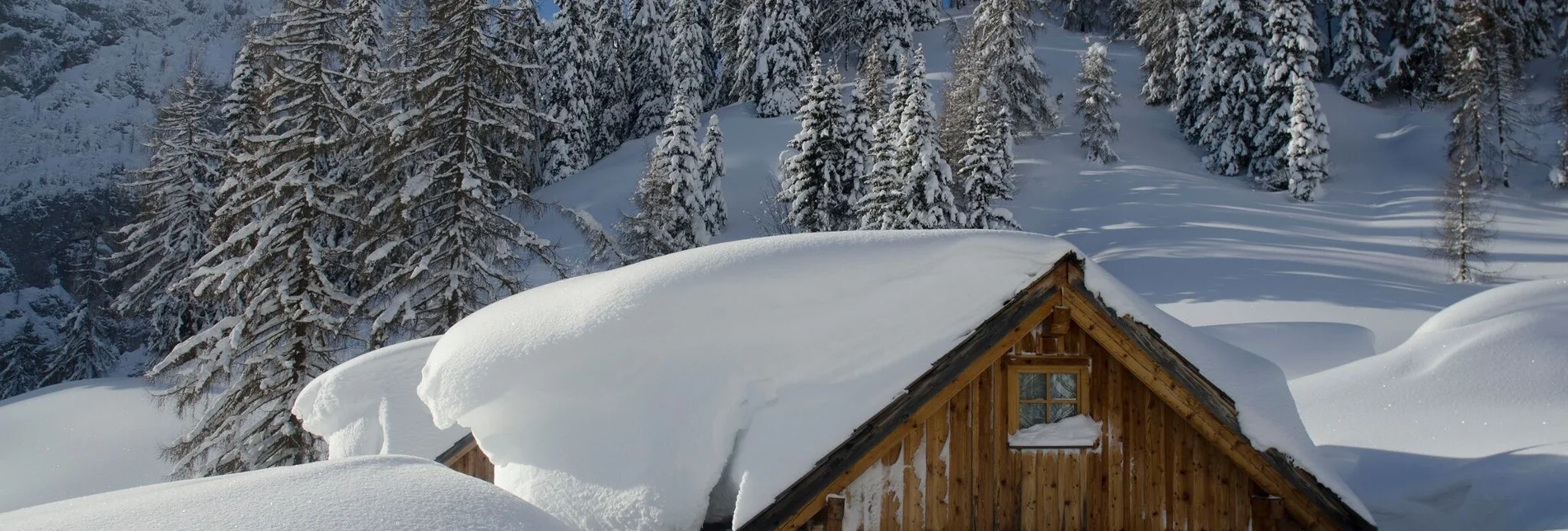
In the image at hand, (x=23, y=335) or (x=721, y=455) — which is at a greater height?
(x=721, y=455)

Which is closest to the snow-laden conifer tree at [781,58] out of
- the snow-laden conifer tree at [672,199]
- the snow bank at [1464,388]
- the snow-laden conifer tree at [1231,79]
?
the snow-laden conifer tree at [672,199]

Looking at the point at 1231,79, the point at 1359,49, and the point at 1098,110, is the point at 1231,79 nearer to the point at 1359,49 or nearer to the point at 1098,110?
the point at 1098,110

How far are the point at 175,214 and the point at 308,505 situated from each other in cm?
2619

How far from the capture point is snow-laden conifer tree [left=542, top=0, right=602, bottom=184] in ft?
152

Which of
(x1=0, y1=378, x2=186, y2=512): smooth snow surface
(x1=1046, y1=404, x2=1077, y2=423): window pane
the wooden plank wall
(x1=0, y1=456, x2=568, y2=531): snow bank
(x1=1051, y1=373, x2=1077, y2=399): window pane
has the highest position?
(x1=0, y1=456, x2=568, y2=531): snow bank

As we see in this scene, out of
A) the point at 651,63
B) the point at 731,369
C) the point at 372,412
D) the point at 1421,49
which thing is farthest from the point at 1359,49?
the point at 372,412

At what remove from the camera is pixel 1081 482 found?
22.6 feet

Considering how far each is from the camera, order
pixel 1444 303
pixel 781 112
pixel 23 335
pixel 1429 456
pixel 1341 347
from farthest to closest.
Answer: pixel 781 112
pixel 23 335
pixel 1444 303
pixel 1341 347
pixel 1429 456

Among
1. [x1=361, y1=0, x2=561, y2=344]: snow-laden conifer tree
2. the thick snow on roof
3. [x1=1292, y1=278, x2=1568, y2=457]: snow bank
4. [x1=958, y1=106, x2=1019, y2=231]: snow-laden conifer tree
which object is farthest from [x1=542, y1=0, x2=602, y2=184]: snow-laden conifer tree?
Answer: the thick snow on roof

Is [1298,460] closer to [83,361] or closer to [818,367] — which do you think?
[818,367]

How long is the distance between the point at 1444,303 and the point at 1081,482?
23.3 m

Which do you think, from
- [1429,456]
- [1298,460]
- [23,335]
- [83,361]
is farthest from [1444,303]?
[23,335]

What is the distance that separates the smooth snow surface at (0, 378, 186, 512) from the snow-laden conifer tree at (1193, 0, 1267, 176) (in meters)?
41.1

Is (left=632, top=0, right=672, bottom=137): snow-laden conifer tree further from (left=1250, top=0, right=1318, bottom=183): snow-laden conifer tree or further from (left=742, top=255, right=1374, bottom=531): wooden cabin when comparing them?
(left=742, top=255, right=1374, bottom=531): wooden cabin
